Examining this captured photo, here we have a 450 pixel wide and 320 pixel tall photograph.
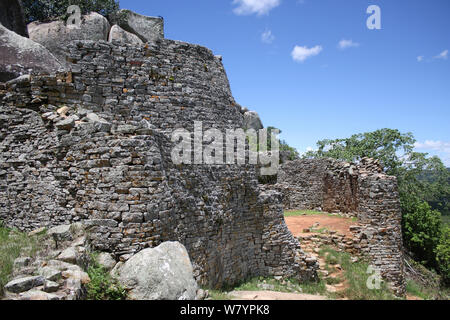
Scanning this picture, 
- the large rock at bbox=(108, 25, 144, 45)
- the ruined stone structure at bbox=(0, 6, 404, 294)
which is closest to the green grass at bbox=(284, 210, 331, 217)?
the ruined stone structure at bbox=(0, 6, 404, 294)

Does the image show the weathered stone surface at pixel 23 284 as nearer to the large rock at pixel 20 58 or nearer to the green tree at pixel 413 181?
the large rock at pixel 20 58

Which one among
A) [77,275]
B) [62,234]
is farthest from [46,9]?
[77,275]

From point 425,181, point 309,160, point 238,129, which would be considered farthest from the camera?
point 425,181

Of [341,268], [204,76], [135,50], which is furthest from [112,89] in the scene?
[341,268]

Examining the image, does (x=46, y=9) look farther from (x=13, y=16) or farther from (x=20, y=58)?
(x=20, y=58)

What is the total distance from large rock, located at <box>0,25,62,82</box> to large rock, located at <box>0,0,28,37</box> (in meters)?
3.15

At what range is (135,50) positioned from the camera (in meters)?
7.75

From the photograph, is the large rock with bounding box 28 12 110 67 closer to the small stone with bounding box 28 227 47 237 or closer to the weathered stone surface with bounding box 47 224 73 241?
the small stone with bounding box 28 227 47 237

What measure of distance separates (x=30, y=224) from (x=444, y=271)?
22204mm

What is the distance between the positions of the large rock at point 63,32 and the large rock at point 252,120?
20.0m

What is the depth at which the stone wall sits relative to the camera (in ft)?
17.7

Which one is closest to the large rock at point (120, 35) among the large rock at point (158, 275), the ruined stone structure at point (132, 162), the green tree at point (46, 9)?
the green tree at point (46, 9)

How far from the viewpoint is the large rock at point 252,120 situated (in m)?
33.5
